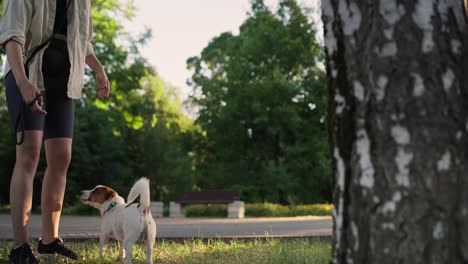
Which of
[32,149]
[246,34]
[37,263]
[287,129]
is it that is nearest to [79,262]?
[37,263]

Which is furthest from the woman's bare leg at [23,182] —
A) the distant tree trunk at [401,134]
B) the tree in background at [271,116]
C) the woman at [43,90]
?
the tree in background at [271,116]

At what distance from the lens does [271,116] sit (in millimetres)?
28125

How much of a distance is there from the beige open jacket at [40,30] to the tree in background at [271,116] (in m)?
22.0

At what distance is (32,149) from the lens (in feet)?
14.6

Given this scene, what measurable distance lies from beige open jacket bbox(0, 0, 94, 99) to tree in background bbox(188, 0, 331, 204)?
72.1 ft

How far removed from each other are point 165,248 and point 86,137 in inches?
787

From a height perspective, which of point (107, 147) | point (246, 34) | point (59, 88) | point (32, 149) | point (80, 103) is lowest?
point (32, 149)

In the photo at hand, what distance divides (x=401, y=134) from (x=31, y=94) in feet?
8.88

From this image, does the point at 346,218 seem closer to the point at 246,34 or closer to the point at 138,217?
the point at 138,217

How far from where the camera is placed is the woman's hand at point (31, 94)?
4129 millimetres

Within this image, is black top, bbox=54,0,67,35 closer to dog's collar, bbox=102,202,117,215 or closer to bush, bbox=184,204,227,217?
dog's collar, bbox=102,202,117,215

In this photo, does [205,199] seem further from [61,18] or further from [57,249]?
[61,18]

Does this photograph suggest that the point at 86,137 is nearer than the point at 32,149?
No

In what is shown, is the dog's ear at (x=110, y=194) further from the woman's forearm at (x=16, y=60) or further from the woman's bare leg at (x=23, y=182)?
the woman's forearm at (x=16, y=60)
